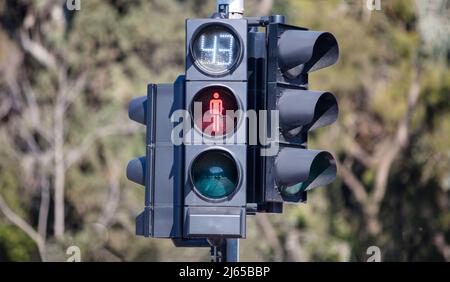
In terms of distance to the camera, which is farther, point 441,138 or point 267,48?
point 441,138

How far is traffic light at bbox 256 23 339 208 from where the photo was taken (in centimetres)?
774

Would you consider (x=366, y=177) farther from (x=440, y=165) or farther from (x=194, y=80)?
(x=194, y=80)

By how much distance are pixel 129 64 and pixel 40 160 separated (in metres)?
3.30

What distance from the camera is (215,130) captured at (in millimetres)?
7512

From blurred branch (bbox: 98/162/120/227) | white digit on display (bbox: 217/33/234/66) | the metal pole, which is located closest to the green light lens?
the metal pole

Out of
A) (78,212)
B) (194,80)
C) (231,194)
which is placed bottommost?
(78,212)

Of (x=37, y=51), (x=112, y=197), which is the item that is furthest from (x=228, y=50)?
(x=37, y=51)

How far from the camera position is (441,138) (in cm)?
3123

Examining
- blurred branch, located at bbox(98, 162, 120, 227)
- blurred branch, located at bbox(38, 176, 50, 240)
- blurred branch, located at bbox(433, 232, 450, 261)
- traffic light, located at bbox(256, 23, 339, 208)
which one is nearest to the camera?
traffic light, located at bbox(256, 23, 339, 208)
